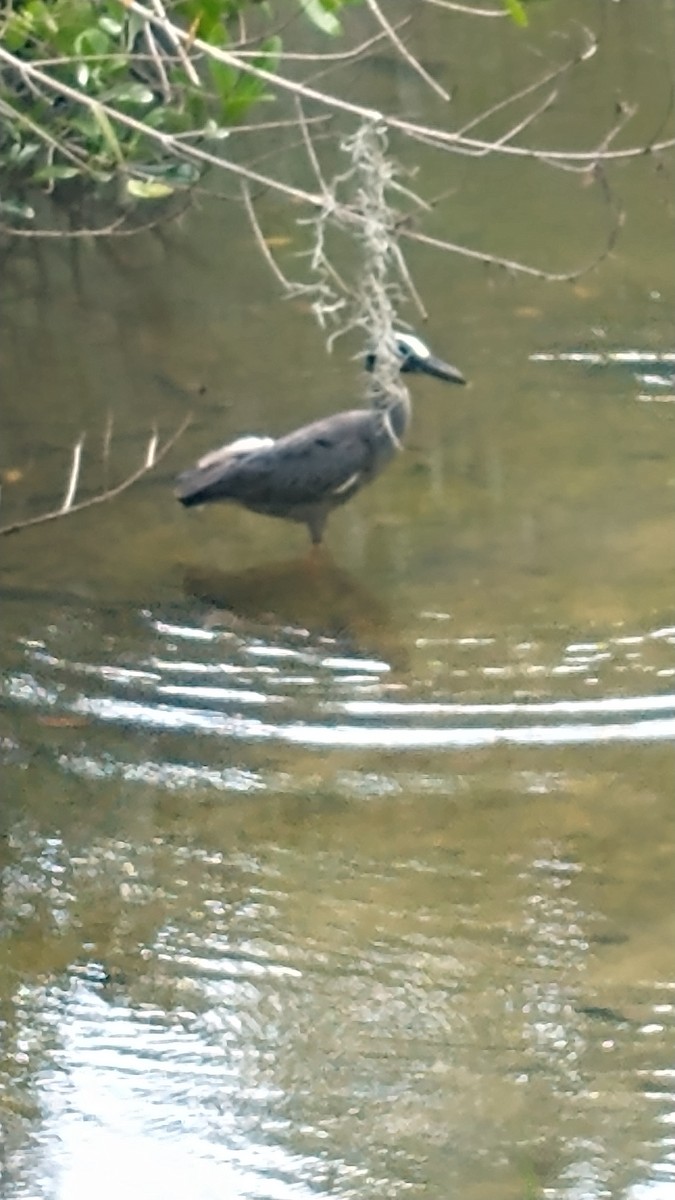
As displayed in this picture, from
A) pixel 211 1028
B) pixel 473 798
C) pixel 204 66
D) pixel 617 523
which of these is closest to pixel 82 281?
pixel 204 66

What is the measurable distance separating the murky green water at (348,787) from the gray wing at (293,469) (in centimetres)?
18

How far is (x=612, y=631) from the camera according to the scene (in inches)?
162

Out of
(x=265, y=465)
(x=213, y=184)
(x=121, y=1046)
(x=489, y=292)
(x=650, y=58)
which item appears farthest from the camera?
(x=650, y=58)

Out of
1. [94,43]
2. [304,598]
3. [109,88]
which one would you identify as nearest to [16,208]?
[109,88]

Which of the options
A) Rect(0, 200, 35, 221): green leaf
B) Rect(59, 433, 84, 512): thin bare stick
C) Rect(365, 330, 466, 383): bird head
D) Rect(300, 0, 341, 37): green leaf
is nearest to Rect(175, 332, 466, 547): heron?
Rect(365, 330, 466, 383): bird head

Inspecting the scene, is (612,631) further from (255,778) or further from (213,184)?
(213,184)

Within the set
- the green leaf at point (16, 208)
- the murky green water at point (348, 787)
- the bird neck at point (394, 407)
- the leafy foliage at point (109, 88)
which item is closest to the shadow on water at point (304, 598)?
the murky green water at point (348, 787)

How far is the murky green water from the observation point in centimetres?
265

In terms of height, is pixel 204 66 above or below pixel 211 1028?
above

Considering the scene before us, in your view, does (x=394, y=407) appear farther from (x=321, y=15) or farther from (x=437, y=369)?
(x=321, y=15)

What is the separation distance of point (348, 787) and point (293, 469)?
1257 millimetres

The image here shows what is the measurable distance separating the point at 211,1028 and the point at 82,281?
439cm

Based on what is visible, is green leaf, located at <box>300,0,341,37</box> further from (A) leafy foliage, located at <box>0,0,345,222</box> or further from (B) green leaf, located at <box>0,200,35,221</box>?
(B) green leaf, located at <box>0,200,35,221</box>

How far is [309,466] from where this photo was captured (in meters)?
4.59
